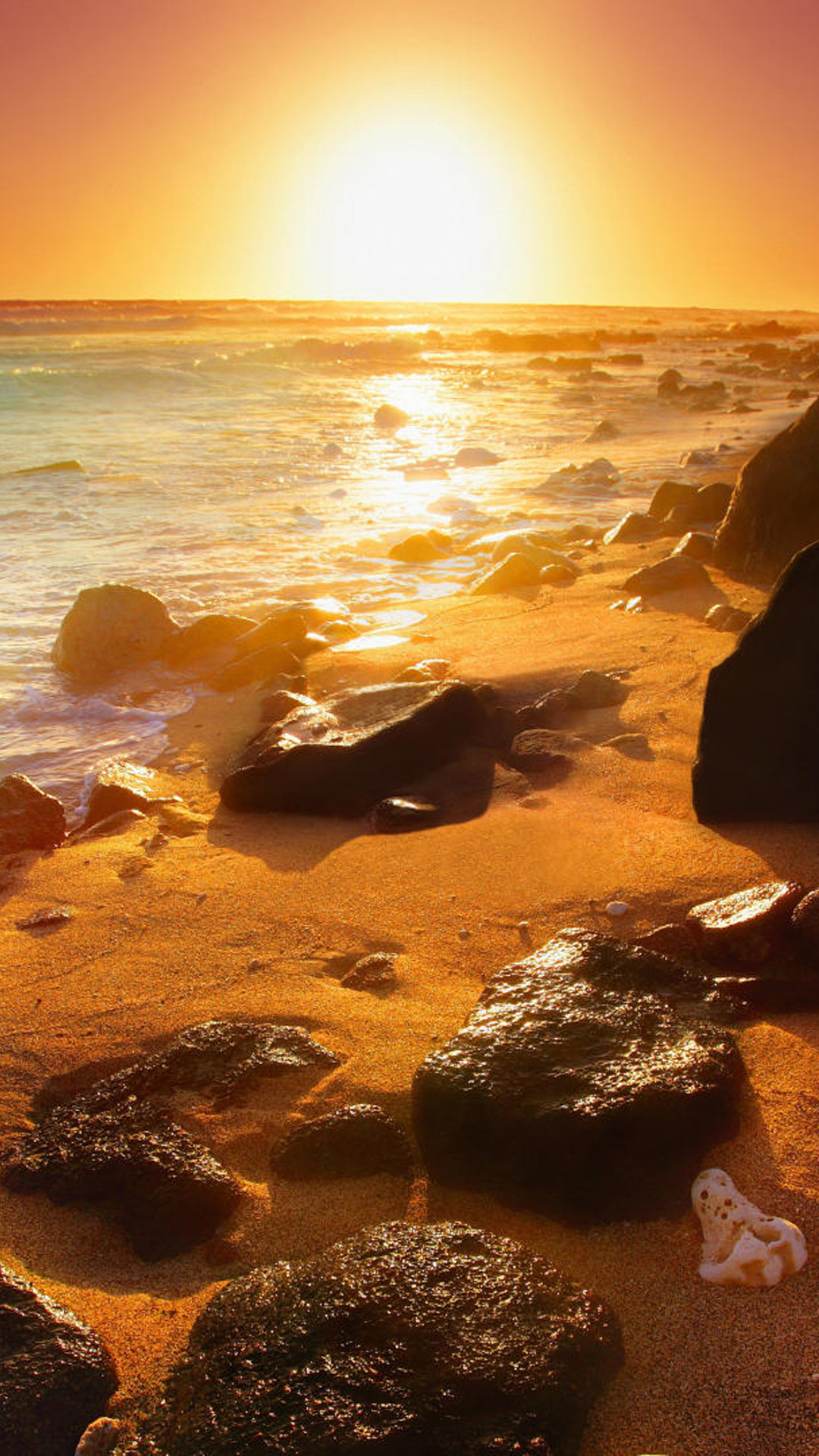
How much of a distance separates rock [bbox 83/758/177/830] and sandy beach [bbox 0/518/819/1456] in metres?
0.13

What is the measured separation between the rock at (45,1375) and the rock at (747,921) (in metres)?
1.75

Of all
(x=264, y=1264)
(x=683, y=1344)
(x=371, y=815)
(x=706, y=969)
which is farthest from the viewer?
(x=371, y=815)

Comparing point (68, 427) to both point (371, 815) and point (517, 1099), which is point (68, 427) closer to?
point (371, 815)

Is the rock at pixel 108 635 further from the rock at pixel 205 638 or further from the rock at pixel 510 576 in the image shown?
the rock at pixel 510 576

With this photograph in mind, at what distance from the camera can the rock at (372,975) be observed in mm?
2838

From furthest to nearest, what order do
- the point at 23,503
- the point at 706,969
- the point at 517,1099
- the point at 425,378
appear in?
the point at 425,378 → the point at 23,503 → the point at 706,969 → the point at 517,1099

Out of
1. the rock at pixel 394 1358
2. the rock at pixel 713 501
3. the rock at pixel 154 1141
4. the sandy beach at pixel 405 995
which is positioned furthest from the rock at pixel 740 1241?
the rock at pixel 713 501

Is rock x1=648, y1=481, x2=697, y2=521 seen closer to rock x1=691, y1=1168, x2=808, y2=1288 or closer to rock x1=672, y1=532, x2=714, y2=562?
rock x1=672, y1=532, x2=714, y2=562

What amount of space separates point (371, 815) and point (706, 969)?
58.9 inches

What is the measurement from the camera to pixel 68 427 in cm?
1711

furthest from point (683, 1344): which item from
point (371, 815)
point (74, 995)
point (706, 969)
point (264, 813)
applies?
point (264, 813)

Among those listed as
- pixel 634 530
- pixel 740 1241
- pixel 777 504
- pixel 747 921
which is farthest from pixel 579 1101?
pixel 634 530

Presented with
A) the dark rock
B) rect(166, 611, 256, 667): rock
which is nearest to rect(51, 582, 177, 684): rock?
rect(166, 611, 256, 667): rock

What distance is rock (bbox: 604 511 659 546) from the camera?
8.38 m
